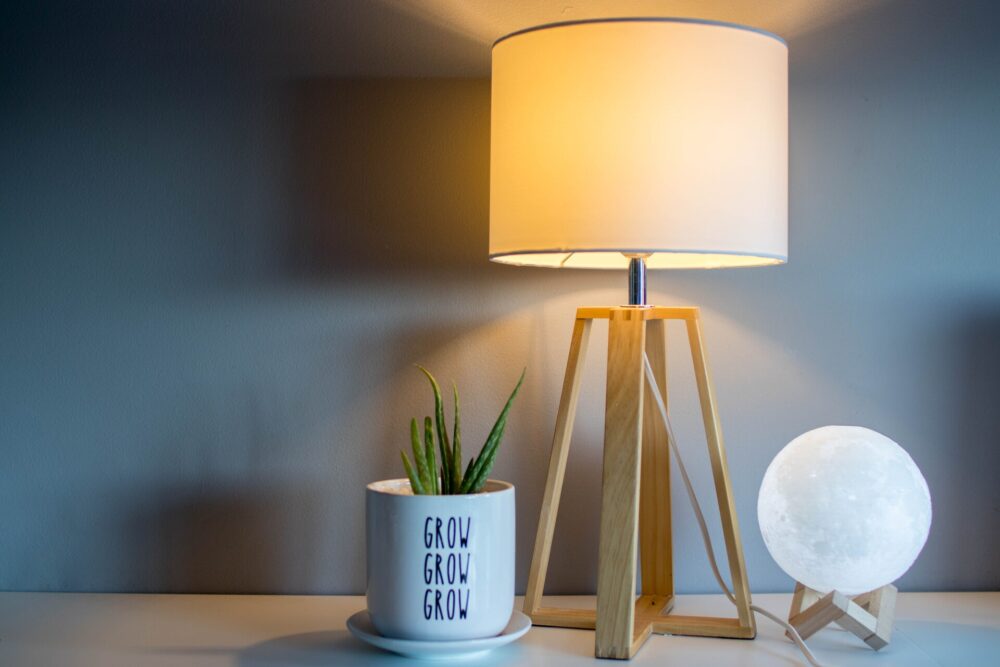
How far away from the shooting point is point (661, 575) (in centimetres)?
110

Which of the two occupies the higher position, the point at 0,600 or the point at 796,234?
the point at 796,234

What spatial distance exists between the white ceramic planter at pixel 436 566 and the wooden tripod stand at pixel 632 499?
0.10 m

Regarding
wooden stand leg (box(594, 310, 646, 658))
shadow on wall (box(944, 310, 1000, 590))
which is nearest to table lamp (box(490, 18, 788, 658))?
wooden stand leg (box(594, 310, 646, 658))

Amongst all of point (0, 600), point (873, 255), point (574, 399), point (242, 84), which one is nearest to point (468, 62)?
point (242, 84)

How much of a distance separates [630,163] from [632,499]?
11.5 inches

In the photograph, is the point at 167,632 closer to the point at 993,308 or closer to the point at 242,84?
the point at 242,84

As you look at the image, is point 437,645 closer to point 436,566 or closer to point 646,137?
point 436,566

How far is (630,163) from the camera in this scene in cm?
87

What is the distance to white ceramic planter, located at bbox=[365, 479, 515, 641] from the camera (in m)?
0.88

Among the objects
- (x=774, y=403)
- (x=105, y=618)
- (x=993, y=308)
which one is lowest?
(x=105, y=618)

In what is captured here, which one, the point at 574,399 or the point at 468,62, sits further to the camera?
the point at 468,62

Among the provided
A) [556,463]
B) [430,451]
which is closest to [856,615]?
[556,463]

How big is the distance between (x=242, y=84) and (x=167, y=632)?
58 cm

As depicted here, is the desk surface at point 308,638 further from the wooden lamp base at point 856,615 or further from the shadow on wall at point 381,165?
the shadow on wall at point 381,165
